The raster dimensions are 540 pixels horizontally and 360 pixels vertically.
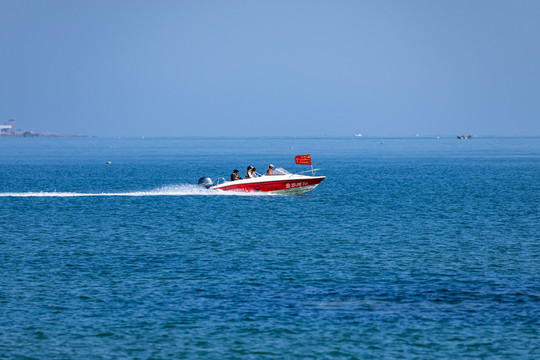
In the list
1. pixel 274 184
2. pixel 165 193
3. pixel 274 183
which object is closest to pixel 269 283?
pixel 274 183

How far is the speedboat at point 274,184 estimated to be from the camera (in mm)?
69312

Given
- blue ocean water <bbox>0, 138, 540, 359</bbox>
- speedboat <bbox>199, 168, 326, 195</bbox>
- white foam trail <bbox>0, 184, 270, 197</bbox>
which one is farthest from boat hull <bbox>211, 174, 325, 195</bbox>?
blue ocean water <bbox>0, 138, 540, 359</bbox>

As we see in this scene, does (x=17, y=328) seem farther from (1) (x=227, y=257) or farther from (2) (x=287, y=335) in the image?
(1) (x=227, y=257)

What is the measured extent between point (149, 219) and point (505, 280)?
31616mm

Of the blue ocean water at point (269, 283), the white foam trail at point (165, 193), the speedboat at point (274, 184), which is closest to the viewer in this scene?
the blue ocean water at point (269, 283)

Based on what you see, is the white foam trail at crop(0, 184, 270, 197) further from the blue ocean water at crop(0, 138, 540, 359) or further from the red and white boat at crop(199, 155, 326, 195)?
the blue ocean water at crop(0, 138, 540, 359)

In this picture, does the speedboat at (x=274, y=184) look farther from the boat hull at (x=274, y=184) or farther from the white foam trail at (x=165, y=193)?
the white foam trail at (x=165, y=193)

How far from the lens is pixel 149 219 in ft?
185

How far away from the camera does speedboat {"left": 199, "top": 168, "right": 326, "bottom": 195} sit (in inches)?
2729

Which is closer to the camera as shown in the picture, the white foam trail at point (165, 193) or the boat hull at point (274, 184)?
the boat hull at point (274, 184)

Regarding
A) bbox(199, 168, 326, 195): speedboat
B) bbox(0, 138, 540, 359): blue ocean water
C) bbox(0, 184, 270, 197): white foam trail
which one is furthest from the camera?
bbox(0, 184, 270, 197): white foam trail

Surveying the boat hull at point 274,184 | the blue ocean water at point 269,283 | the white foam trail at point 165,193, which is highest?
the boat hull at point 274,184

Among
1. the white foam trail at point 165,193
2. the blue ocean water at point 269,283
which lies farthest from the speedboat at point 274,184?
the blue ocean water at point 269,283

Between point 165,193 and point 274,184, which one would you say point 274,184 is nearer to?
point 274,184
